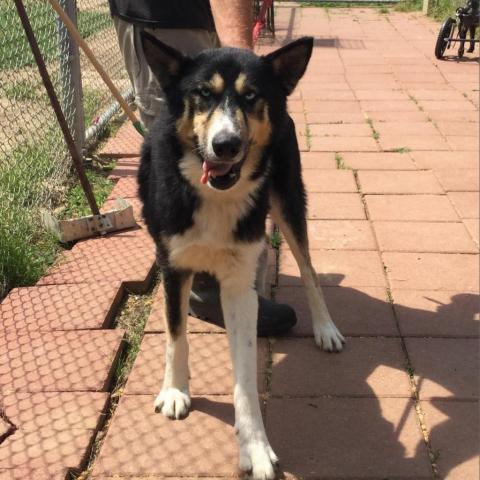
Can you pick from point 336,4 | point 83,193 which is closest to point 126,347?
point 83,193

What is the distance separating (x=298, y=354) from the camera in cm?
278

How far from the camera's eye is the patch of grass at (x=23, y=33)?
13.4 feet

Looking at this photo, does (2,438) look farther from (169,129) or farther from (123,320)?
(169,129)

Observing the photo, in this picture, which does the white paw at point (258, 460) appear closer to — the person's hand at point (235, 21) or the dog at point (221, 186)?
the dog at point (221, 186)

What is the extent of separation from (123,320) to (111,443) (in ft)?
2.87

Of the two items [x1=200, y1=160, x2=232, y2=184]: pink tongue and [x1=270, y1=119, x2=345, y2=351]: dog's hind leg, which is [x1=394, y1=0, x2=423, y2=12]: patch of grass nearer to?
[x1=270, y1=119, x2=345, y2=351]: dog's hind leg

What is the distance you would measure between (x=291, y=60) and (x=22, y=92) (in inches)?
124

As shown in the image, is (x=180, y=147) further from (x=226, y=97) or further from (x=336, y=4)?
(x=336, y=4)

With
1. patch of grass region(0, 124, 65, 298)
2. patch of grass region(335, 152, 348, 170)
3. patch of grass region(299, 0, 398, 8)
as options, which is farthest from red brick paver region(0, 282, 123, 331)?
patch of grass region(299, 0, 398, 8)

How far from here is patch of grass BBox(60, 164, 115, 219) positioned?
4156 millimetres

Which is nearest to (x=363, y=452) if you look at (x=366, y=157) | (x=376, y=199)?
(x=376, y=199)

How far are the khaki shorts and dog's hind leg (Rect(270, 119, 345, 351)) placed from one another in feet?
2.00

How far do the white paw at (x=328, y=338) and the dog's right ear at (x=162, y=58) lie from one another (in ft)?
4.10

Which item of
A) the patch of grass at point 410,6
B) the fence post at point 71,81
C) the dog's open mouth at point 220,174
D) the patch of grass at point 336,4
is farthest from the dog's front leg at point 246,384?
the patch of grass at point 336,4
